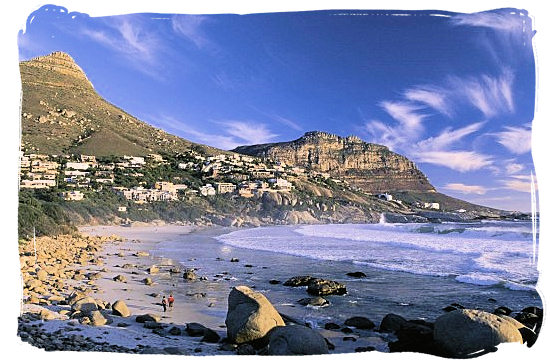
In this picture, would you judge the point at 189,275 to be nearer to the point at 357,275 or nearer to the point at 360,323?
the point at 357,275

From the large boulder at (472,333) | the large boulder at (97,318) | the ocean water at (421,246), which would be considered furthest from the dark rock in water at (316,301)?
the large boulder at (97,318)

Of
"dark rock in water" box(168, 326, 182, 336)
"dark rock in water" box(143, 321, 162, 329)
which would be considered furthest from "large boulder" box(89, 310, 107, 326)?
"dark rock in water" box(168, 326, 182, 336)

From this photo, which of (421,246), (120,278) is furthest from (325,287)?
(421,246)

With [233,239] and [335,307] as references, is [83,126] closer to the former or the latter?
[233,239]

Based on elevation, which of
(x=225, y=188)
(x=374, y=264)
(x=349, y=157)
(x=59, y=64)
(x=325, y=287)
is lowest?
(x=325, y=287)

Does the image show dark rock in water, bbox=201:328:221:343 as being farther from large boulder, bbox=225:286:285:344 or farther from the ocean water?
the ocean water
